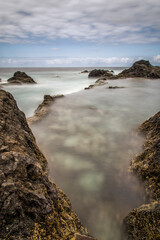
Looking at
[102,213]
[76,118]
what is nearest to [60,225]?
[102,213]

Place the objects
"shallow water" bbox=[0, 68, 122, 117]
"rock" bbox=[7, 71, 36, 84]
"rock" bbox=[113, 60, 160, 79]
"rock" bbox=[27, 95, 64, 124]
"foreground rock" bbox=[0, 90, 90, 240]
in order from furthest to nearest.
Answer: "rock" bbox=[113, 60, 160, 79]
"rock" bbox=[7, 71, 36, 84]
"shallow water" bbox=[0, 68, 122, 117]
"rock" bbox=[27, 95, 64, 124]
"foreground rock" bbox=[0, 90, 90, 240]

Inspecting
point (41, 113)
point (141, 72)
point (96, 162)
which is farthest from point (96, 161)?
point (141, 72)

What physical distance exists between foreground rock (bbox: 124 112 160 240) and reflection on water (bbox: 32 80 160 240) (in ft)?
0.60

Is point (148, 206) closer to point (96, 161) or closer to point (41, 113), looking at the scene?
point (96, 161)

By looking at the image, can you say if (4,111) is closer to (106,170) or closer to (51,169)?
(51,169)

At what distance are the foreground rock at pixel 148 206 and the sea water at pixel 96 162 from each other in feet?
0.54

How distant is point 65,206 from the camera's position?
218cm

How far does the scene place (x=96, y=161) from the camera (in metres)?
3.87

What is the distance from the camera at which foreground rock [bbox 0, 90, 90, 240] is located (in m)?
1.43

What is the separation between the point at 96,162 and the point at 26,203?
2410 millimetres

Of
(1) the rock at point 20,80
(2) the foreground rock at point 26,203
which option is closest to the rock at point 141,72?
(1) the rock at point 20,80

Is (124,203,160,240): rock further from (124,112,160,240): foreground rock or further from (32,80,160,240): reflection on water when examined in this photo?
(32,80,160,240): reflection on water

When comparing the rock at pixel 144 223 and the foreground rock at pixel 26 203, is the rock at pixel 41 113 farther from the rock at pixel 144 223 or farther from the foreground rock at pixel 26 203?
the rock at pixel 144 223

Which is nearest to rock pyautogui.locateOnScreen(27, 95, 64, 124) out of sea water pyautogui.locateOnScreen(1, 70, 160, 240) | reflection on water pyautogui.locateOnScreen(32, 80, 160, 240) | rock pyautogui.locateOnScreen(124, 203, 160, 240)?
sea water pyautogui.locateOnScreen(1, 70, 160, 240)
